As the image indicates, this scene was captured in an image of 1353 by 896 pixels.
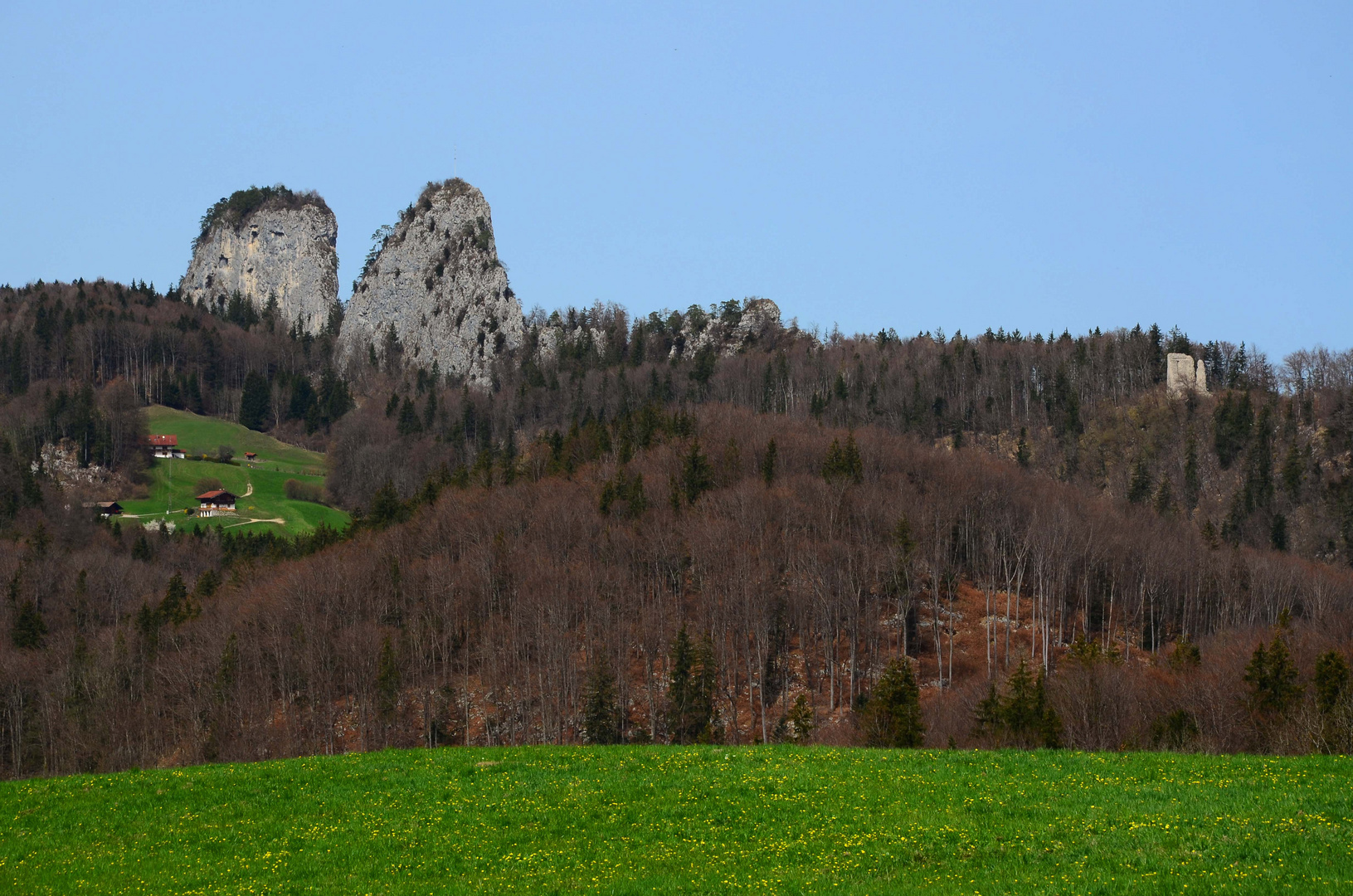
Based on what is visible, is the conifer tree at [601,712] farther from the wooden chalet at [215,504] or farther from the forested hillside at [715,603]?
the wooden chalet at [215,504]

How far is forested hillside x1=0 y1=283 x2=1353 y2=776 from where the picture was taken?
62.9 m

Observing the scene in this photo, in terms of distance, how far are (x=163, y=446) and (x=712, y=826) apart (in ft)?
560

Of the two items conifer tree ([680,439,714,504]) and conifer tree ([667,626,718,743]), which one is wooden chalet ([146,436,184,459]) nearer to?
conifer tree ([680,439,714,504])

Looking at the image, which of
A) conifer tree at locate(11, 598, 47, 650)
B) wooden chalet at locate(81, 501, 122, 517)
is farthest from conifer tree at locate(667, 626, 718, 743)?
wooden chalet at locate(81, 501, 122, 517)

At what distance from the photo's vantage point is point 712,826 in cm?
2002

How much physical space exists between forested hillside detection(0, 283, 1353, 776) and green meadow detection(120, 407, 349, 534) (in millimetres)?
12249

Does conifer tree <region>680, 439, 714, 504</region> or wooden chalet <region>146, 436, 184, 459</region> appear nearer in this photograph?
conifer tree <region>680, 439, 714, 504</region>

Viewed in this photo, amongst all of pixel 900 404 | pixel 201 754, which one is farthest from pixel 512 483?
pixel 900 404

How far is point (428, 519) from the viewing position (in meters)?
104

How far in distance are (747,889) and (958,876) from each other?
118 inches

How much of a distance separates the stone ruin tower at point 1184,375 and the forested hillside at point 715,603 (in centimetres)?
1850

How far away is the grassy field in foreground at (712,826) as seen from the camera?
16.9m

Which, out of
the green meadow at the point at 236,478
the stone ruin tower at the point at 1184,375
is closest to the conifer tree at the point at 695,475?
the green meadow at the point at 236,478

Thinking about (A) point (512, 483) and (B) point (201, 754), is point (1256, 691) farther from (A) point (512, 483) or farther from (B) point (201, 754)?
(A) point (512, 483)
